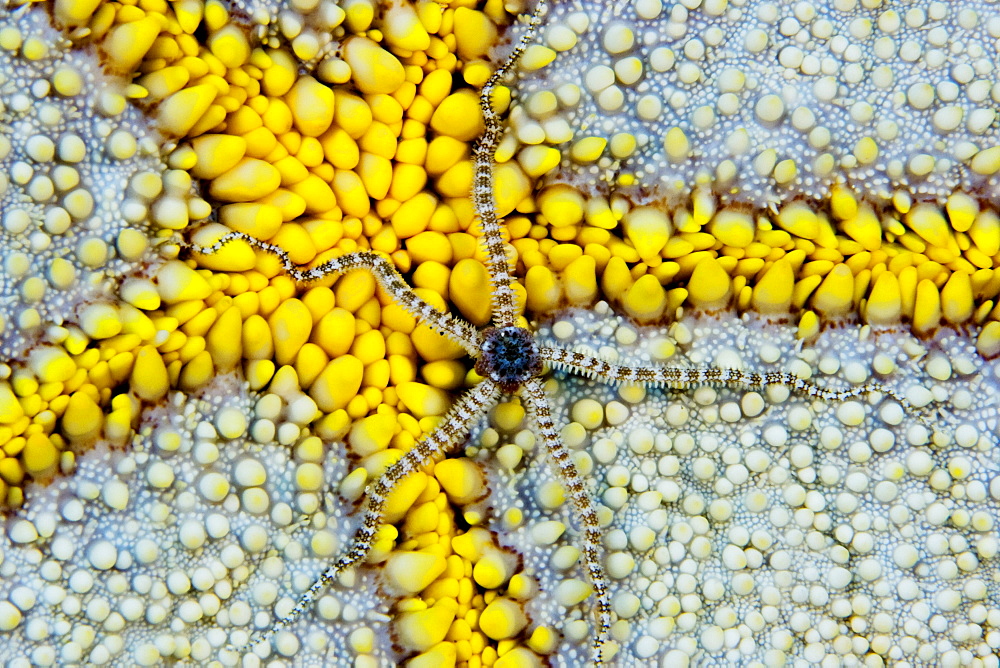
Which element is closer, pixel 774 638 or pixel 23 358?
pixel 23 358

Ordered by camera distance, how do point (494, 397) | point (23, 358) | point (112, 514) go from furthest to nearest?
1. point (494, 397)
2. point (112, 514)
3. point (23, 358)

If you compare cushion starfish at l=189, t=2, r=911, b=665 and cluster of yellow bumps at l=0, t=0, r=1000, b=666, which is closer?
cluster of yellow bumps at l=0, t=0, r=1000, b=666

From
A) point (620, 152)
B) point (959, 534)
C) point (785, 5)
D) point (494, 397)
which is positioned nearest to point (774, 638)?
point (959, 534)

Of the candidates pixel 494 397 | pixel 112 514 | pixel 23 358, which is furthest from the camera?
pixel 494 397

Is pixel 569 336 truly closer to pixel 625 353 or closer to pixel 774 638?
pixel 625 353

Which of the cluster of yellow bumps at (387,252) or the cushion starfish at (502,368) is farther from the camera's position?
the cushion starfish at (502,368)

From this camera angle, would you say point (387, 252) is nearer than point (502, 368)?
No

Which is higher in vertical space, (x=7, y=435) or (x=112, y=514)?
(x=7, y=435)

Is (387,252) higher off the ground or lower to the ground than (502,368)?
higher
